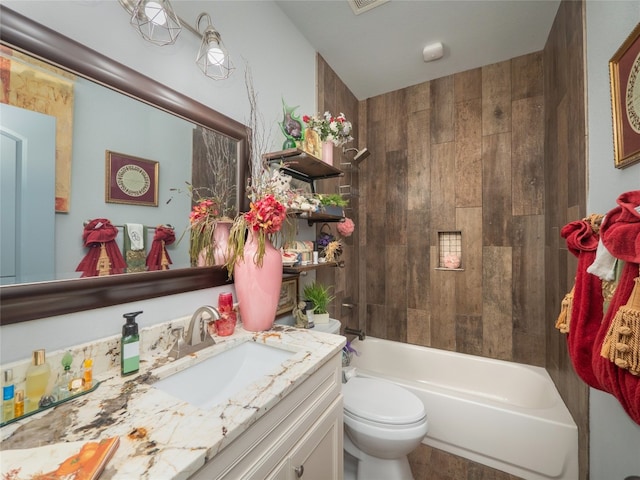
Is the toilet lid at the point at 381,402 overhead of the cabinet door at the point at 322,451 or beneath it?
beneath

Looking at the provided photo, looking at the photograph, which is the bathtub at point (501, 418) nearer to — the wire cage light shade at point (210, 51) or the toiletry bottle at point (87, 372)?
the toiletry bottle at point (87, 372)

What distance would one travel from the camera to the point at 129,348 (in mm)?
799

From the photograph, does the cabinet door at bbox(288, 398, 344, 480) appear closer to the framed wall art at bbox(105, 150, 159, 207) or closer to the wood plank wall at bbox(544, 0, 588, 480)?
the framed wall art at bbox(105, 150, 159, 207)

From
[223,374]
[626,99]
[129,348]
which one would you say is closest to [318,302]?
[223,374]

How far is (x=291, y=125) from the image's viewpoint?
1.45 meters

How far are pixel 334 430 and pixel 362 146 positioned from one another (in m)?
2.38

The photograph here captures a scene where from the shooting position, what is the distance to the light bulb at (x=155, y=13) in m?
0.85

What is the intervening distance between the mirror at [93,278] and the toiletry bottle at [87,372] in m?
0.15

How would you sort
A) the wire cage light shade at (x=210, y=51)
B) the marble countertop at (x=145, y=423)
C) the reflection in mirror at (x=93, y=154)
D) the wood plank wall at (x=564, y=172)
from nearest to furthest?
the marble countertop at (x=145, y=423) < the reflection in mirror at (x=93, y=154) < the wire cage light shade at (x=210, y=51) < the wood plank wall at (x=564, y=172)

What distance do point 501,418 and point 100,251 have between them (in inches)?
81.0

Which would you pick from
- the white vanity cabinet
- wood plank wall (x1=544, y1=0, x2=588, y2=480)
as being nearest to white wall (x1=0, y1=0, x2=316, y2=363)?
the white vanity cabinet

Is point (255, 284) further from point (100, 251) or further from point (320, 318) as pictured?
point (320, 318)

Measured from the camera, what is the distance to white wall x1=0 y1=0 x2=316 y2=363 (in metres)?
0.72

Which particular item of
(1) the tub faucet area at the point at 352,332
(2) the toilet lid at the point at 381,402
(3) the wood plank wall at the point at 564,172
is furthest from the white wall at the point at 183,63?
(3) the wood plank wall at the point at 564,172
